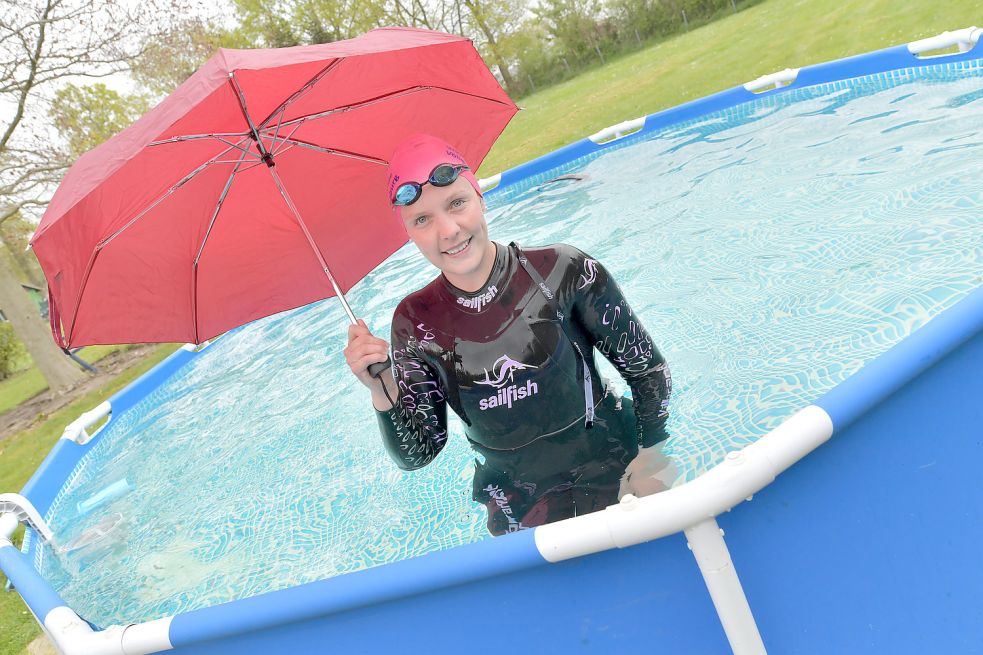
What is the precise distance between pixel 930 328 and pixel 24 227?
15.5 meters

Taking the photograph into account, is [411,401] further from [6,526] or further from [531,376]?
[6,526]

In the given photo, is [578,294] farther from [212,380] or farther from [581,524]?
[212,380]

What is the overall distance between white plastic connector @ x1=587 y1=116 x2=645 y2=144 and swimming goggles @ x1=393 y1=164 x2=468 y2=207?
803 centimetres

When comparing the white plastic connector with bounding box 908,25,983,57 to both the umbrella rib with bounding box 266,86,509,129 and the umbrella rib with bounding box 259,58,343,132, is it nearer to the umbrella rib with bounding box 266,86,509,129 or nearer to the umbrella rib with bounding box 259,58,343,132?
the umbrella rib with bounding box 266,86,509,129

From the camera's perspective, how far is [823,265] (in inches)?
191

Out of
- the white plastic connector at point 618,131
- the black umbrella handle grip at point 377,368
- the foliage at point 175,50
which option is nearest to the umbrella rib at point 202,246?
the black umbrella handle grip at point 377,368

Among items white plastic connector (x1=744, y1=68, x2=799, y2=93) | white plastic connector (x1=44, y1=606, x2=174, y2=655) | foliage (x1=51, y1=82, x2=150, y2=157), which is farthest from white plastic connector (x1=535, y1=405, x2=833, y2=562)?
foliage (x1=51, y1=82, x2=150, y2=157)

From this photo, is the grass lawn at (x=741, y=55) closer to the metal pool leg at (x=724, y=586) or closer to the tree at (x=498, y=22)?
the metal pool leg at (x=724, y=586)

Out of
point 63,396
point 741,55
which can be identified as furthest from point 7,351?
point 741,55

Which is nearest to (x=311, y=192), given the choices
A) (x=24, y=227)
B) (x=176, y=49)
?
(x=176, y=49)

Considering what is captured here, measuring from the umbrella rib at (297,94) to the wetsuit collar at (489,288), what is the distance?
0.78 metres

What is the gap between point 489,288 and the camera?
2322 mm

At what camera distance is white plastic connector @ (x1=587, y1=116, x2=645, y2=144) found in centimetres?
966

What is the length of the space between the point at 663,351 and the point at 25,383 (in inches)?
731
